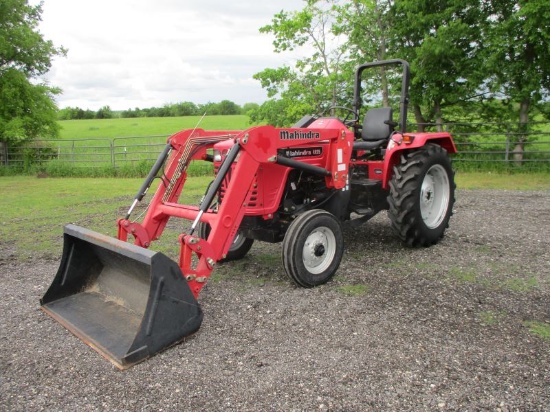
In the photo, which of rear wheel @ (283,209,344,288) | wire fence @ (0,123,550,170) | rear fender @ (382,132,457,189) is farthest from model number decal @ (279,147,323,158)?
wire fence @ (0,123,550,170)

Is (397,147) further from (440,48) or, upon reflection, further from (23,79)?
(23,79)

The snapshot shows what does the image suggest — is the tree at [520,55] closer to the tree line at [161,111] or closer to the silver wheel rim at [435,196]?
the silver wheel rim at [435,196]

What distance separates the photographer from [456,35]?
1306 cm

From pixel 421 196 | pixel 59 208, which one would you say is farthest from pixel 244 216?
pixel 59 208

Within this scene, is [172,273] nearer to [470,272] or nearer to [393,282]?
[393,282]

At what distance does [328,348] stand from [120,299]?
5.60ft

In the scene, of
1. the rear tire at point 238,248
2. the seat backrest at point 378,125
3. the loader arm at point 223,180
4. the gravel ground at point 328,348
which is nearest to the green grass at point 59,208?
the rear tire at point 238,248

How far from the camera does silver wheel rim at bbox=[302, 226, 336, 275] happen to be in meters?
4.43

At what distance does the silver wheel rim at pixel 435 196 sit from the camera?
19.5ft

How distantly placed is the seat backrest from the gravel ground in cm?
171

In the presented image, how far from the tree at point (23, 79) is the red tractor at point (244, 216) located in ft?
48.1

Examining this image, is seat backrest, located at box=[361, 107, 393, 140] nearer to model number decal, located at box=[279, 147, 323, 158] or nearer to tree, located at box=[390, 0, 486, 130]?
model number decal, located at box=[279, 147, 323, 158]

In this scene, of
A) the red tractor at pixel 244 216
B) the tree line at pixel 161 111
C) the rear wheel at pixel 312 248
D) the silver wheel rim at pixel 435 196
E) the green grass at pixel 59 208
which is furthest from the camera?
the tree line at pixel 161 111

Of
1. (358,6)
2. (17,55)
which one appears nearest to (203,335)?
(358,6)
